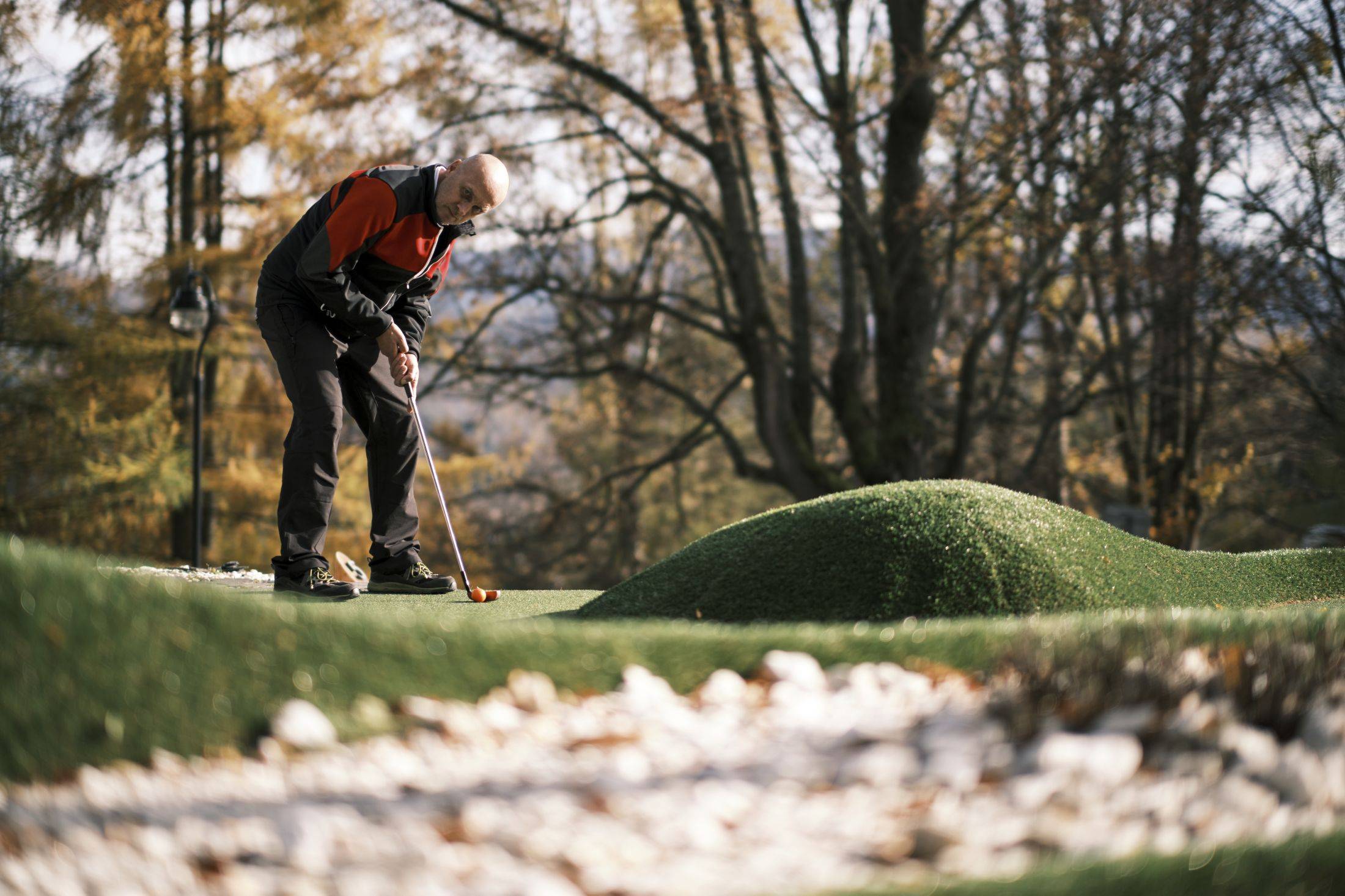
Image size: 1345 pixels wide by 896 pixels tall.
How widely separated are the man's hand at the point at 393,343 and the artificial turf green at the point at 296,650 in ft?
6.83

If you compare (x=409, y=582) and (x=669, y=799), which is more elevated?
(x=409, y=582)

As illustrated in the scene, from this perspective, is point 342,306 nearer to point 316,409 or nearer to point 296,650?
point 316,409

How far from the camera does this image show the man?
3.58 metres

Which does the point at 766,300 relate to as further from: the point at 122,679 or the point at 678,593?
the point at 122,679

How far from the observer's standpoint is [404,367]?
3988 mm

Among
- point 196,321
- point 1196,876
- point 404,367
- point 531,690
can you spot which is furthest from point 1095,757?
point 196,321

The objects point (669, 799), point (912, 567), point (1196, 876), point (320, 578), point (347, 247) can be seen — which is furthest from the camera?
point (320, 578)

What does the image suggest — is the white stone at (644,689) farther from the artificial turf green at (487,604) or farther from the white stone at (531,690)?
the artificial turf green at (487,604)

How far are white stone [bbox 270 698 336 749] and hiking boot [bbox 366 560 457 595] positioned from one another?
8.19ft

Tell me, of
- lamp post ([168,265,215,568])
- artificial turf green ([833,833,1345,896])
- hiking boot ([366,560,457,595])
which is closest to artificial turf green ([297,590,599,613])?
hiking boot ([366,560,457,595])

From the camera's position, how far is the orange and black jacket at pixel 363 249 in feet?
11.6

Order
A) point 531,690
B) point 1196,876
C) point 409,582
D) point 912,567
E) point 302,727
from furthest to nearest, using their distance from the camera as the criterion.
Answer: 1. point 409,582
2. point 912,567
3. point 531,690
4. point 302,727
5. point 1196,876

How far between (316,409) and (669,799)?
256cm

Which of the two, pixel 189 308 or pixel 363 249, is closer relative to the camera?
pixel 363 249
